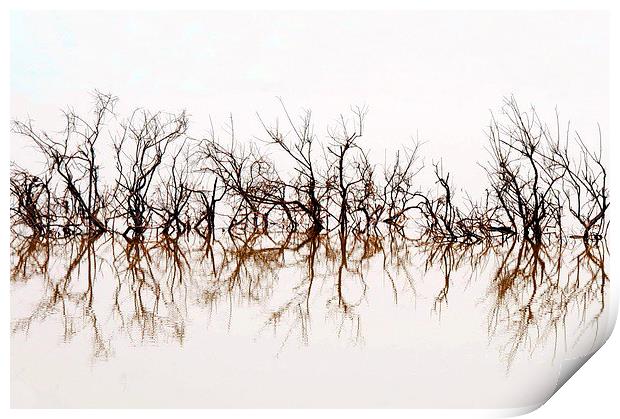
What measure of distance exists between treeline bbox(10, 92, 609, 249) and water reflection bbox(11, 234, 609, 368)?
45 mm

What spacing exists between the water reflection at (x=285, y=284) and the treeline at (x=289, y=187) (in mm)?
45

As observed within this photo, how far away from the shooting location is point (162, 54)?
258 centimetres

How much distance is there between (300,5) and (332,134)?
355 mm

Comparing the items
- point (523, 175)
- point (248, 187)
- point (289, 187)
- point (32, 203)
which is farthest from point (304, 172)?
point (32, 203)

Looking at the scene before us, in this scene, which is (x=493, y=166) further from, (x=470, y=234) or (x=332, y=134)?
(x=332, y=134)

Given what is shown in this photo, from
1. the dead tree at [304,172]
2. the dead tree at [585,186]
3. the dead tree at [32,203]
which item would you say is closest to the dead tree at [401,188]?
the dead tree at [304,172]

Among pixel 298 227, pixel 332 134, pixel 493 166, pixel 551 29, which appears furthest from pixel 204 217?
pixel 551 29

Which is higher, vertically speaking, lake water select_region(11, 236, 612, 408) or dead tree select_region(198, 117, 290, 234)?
dead tree select_region(198, 117, 290, 234)

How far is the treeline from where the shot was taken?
2645 mm

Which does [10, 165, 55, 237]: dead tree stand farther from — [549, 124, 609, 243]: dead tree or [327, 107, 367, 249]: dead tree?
[549, 124, 609, 243]: dead tree

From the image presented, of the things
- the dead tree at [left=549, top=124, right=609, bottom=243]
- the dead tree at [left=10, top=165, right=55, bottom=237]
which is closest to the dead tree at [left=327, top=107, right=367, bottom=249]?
the dead tree at [left=549, top=124, right=609, bottom=243]

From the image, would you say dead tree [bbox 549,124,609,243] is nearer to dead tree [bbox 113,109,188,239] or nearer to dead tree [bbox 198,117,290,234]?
dead tree [bbox 198,117,290,234]

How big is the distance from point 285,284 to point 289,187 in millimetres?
269

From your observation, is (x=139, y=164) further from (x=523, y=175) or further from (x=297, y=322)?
(x=523, y=175)
